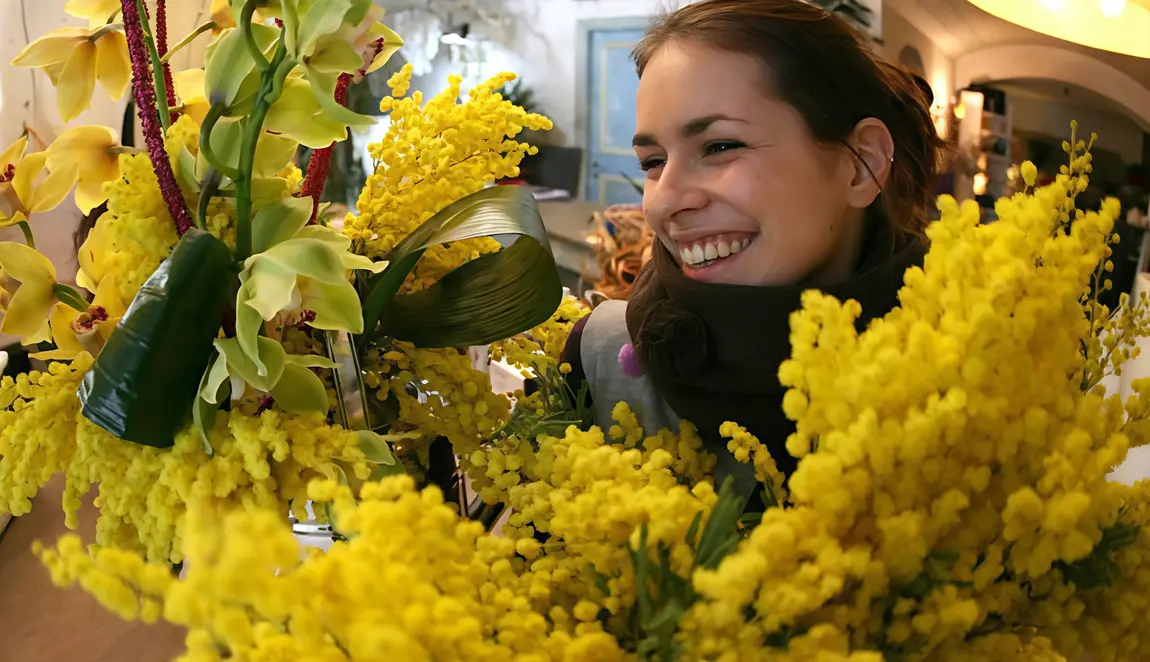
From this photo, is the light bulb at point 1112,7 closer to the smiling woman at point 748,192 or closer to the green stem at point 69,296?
the smiling woman at point 748,192

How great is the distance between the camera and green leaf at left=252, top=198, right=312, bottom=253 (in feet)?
1.32

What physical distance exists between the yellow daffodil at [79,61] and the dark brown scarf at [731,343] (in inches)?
14.9

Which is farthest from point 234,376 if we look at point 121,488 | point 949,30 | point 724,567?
point 949,30

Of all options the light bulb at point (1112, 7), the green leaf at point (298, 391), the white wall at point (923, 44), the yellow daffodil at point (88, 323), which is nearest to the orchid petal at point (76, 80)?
the yellow daffodil at point (88, 323)

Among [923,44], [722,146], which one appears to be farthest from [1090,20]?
[722,146]

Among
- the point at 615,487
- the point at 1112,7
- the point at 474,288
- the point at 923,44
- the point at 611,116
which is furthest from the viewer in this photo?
the point at 611,116

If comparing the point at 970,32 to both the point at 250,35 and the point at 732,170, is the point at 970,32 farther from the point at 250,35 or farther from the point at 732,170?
the point at 250,35

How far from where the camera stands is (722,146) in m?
0.55

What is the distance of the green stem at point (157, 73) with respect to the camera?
422 mm

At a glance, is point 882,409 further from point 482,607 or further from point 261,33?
point 261,33

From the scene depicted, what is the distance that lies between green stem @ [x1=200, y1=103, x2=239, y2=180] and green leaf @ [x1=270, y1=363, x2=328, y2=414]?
101 millimetres

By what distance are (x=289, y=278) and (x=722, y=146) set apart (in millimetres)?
318

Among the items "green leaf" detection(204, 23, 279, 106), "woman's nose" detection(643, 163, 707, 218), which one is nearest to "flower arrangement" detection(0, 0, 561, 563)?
"green leaf" detection(204, 23, 279, 106)

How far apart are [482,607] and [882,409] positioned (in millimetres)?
157
